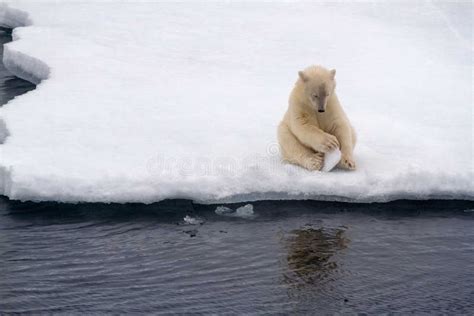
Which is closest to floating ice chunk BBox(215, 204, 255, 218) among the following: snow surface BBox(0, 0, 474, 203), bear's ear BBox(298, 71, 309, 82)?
snow surface BBox(0, 0, 474, 203)

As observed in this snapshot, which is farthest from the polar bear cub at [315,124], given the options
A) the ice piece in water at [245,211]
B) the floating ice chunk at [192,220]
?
the floating ice chunk at [192,220]

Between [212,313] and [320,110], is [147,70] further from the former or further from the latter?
[212,313]

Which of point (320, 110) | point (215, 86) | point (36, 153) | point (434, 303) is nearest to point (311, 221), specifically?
point (320, 110)

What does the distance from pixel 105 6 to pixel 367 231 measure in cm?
969

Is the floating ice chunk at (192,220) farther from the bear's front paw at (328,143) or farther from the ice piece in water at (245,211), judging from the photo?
the bear's front paw at (328,143)

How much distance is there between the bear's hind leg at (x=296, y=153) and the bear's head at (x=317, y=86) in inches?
16.6

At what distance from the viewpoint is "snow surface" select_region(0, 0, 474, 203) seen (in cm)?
756

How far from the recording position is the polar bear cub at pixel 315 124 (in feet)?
25.0

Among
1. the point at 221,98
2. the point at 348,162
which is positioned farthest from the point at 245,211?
the point at 221,98

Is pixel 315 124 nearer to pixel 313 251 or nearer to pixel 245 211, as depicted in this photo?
pixel 245 211

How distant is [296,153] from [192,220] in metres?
1.38

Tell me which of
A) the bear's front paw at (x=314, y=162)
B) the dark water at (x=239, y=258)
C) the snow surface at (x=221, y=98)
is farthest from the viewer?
the bear's front paw at (x=314, y=162)
